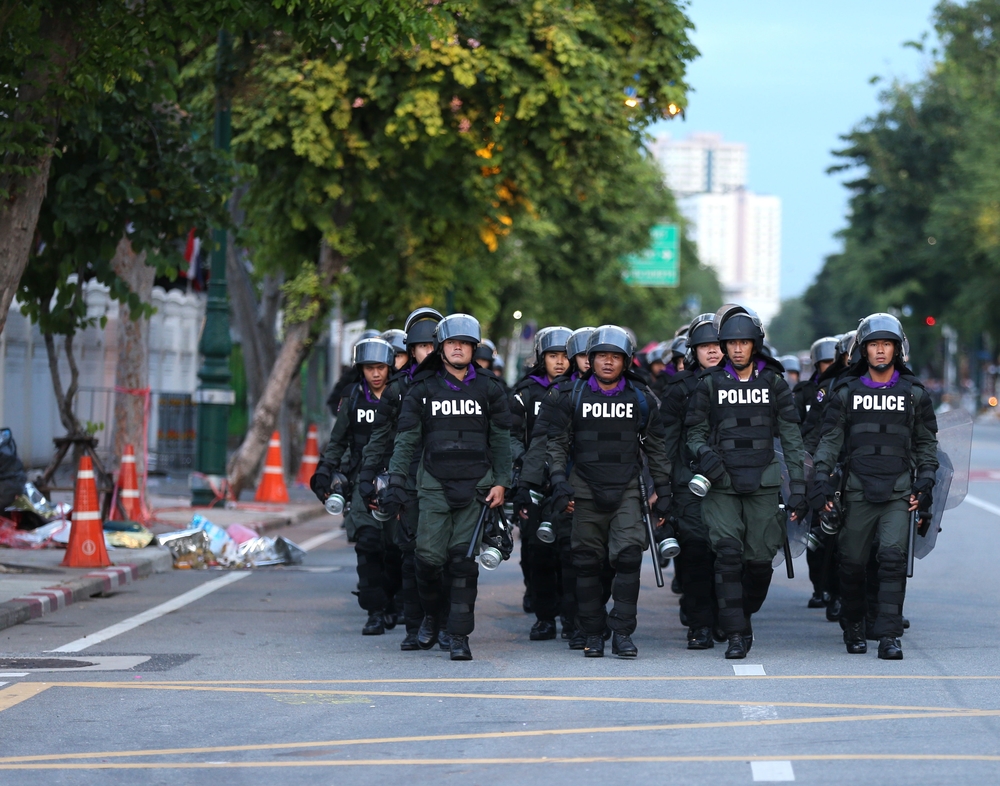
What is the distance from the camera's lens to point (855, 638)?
9.52 meters

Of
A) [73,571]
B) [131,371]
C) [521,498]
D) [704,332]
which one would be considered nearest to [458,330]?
[521,498]

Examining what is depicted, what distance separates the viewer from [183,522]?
1756 cm

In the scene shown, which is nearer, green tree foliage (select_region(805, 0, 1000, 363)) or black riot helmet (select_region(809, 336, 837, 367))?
black riot helmet (select_region(809, 336, 837, 367))

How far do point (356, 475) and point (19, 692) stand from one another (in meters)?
3.22

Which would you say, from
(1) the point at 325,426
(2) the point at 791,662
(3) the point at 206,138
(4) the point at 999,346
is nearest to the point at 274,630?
(2) the point at 791,662

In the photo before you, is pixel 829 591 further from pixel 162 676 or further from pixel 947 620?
pixel 162 676

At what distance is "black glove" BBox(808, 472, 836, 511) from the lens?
9.45 metres

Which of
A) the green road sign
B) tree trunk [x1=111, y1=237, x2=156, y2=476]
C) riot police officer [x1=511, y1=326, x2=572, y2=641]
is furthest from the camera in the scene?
the green road sign

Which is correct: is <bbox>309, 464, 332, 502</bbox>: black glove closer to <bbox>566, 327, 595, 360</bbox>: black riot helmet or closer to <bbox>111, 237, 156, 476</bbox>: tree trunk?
<bbox>566, 327, 595, 360</bbox>: black riot helmet

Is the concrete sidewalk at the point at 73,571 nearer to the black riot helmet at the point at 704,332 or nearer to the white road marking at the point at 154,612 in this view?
the white road marking at the point at 154,612

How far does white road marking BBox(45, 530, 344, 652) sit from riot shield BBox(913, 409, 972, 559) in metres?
5.06

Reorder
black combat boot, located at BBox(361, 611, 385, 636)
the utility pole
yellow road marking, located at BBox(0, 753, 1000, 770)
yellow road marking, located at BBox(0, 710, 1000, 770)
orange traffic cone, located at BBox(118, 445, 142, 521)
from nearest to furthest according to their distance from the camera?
yellow road marking, located at BBox(0, 753, 1000, 770), yellow road marking, located at BBox(0, 710, 1000, 770), black combat boot, located at BBox(361, 611, 385, 636), orange traffic cone, located at BBox(118, 445, 142, 521), the utility pole

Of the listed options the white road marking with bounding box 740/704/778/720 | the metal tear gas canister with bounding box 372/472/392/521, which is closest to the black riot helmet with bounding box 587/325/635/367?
the metal tear gas canister with bounding box 372/472/392/521

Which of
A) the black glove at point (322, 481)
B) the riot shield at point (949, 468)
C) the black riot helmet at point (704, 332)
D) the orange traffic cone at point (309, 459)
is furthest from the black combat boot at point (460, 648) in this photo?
the orange traffic cone at point (309, 459)
